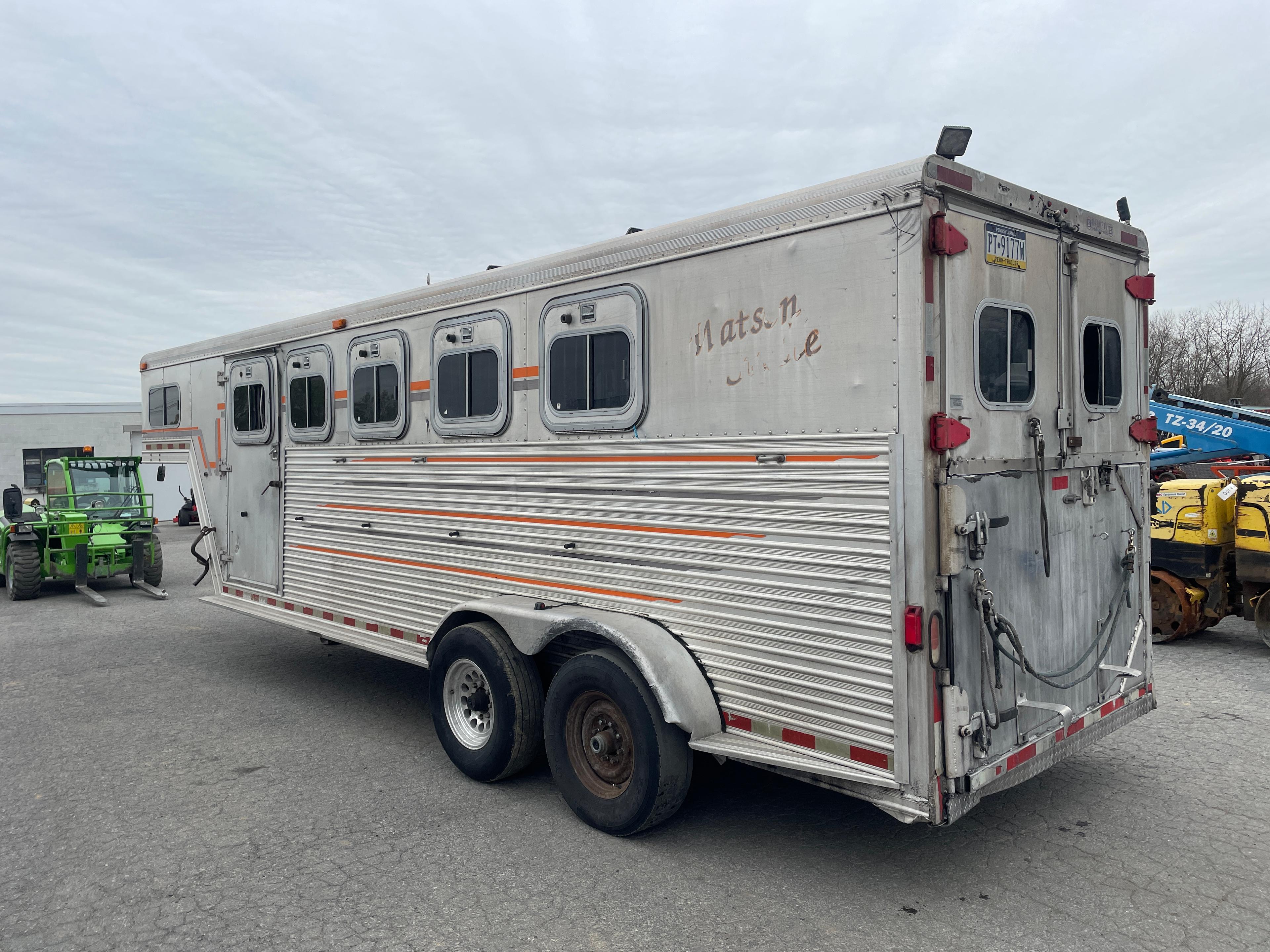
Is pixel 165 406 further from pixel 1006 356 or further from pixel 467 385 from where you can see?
pixel 1006 356

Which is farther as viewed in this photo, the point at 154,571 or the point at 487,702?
the point at 154,571

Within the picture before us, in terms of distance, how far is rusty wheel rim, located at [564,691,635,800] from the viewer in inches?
178

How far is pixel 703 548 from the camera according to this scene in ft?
14.2

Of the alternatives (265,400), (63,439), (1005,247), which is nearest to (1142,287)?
(1005,247)

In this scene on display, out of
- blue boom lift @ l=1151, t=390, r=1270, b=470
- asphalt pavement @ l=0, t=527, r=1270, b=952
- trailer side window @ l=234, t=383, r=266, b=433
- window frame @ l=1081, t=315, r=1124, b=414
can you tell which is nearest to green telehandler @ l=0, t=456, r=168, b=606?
trailer side window @ l=234, t=383, r=266, b=433

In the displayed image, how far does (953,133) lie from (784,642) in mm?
2255

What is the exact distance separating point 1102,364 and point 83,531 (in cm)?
1370

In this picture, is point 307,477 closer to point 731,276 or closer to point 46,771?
point 46,771

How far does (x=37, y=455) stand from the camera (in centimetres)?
2722

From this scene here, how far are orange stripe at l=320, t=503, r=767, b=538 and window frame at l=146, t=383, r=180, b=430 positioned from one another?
298cm

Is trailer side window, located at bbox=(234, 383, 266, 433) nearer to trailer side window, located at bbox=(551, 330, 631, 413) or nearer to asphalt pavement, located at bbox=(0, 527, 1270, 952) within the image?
asphalt pavement, located at bbox=(0, 527, 1270, 952)

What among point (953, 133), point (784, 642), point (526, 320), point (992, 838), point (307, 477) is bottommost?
point (992, 838)

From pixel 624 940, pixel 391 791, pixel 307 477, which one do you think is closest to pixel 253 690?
pixel 307 477

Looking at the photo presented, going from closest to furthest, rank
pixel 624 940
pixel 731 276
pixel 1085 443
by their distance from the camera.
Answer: pixel 624 940 → pixel 731 276 → pixel 1085 443
